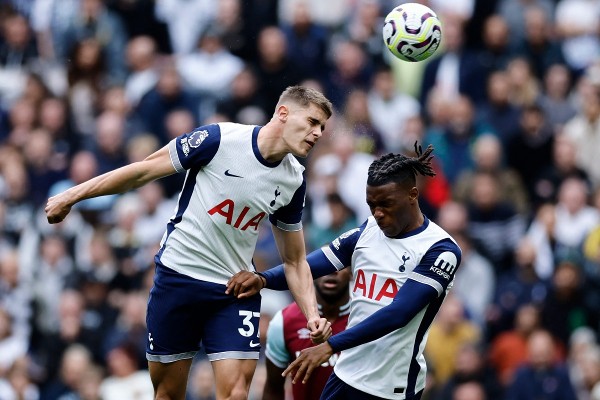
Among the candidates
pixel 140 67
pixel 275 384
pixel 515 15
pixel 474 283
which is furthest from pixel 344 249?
pixel 140 67

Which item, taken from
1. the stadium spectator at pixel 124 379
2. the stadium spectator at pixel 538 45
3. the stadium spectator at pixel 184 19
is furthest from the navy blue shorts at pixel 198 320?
the stadium spectator at pixel 184 19

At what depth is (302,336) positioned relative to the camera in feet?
30.4

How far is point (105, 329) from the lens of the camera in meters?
14.3

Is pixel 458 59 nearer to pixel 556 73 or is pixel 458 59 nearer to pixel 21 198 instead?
pixel 556 73

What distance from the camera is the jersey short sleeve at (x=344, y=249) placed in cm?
862

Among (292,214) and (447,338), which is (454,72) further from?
(292,214)

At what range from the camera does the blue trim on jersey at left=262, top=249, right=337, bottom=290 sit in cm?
878

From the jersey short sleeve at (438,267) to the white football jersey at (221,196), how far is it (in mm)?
1046

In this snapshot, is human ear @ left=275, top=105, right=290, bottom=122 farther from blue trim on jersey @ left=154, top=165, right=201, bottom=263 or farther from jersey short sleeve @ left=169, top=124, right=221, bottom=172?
blue trim on jersey @ left=154, top=165, right=201, bottom=263

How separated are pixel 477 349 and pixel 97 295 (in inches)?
169

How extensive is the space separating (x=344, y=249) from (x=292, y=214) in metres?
Result: 0.42

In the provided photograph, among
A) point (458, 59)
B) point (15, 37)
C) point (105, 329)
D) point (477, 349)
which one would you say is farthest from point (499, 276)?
point (15, 37)

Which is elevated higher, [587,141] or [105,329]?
[587,141]

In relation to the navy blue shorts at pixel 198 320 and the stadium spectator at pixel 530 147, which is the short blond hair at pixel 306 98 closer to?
the navy blue shorts at pixel 198 320
